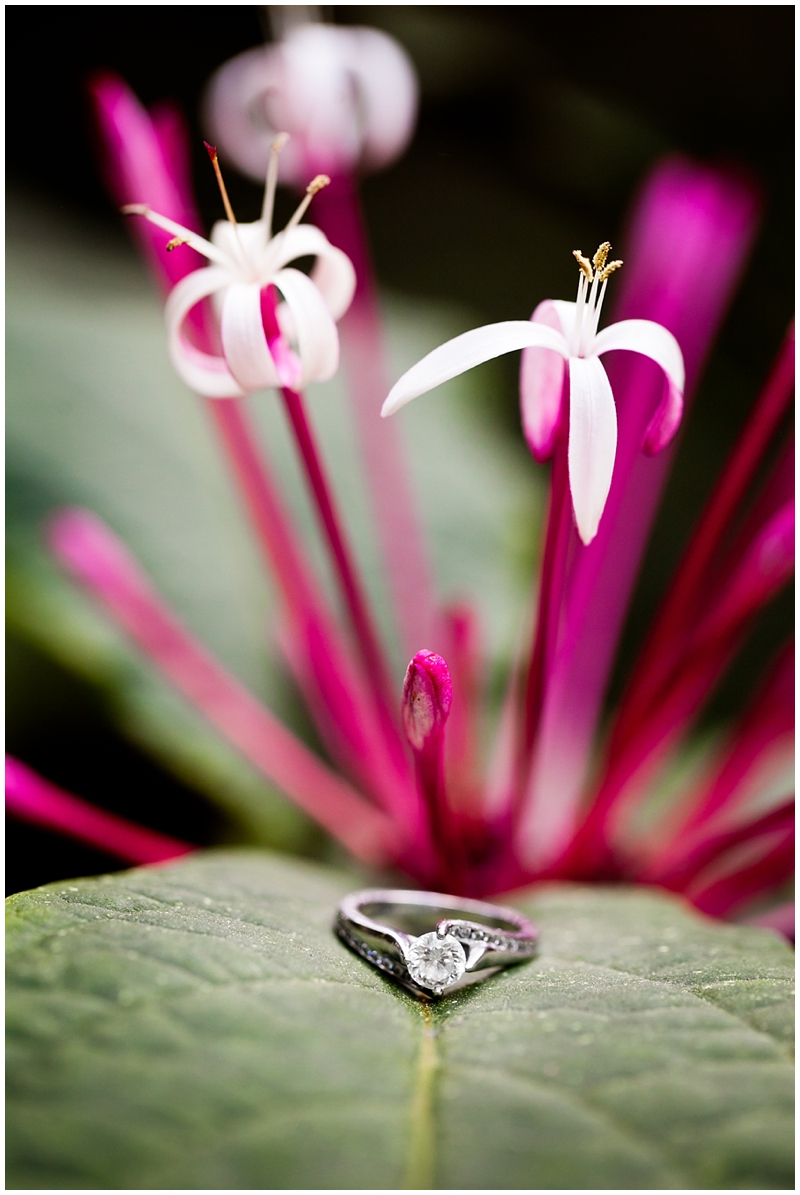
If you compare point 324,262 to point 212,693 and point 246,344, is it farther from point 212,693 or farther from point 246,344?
point 212,693

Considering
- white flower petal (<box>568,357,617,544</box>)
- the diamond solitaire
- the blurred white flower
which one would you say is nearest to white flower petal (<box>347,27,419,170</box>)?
the blurred white flower

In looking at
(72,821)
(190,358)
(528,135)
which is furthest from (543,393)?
(528,135)

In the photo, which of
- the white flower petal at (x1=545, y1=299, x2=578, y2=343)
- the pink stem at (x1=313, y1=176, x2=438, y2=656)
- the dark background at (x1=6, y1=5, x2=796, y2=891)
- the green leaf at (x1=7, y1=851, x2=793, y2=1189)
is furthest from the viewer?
the dark background at (x1=6, y1=5, x2=796, y2=891)

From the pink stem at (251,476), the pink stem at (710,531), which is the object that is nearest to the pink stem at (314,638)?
the pink stem at (251,476)

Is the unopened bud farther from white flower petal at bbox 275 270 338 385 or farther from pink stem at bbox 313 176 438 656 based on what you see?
Result: pink stem at bbox 313 176 438 656

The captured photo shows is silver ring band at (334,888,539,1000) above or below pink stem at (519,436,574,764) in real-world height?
below

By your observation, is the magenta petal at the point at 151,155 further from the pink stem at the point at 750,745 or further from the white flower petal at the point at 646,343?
the pink stem at the point at 750,745
